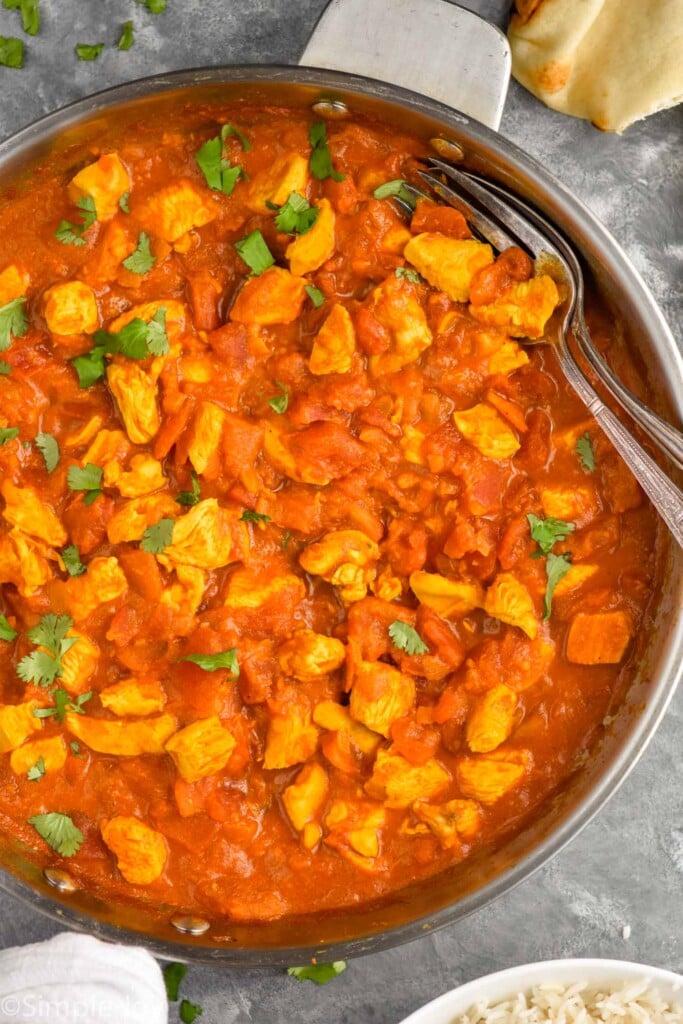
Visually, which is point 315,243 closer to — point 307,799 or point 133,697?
point 133,697

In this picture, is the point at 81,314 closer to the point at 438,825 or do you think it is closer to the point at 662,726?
the point at 438,825

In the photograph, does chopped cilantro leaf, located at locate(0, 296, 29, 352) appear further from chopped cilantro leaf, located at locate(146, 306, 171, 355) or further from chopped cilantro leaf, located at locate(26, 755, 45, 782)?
chopped cilantro leaf, located at locate(26, 755, 45, 782)

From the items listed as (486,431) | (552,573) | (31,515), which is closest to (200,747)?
(31,515)

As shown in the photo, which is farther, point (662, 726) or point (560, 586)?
point (662, 726)

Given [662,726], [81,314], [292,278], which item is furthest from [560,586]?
[81,314]

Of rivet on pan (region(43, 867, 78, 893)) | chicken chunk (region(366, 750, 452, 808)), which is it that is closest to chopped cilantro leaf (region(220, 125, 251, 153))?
chicken chunk (region(366, 750, 452, 808))

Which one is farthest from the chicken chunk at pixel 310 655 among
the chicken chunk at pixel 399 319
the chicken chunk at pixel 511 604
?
the chicken chunk at pixel 399 319
